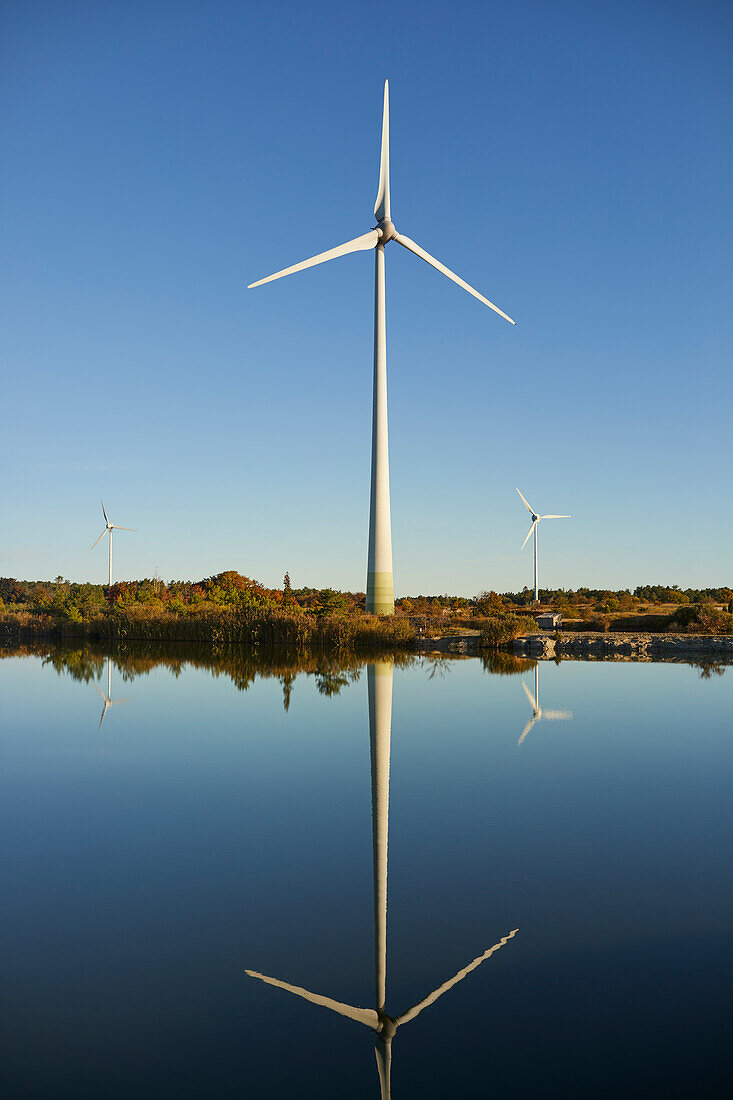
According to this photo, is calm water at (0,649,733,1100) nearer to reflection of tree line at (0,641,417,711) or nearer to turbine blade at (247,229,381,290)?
reflection of tree line at (0,641,417,711)

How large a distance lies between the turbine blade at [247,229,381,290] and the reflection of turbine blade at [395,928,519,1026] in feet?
85.8

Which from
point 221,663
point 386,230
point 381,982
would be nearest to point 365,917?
point 381,982

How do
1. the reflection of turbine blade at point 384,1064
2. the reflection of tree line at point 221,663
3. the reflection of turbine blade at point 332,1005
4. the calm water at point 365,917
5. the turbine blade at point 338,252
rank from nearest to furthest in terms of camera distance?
1. the reflection of turbine blade at point 384,1064
2. the calm water at point 365,917
3. the reflection of turbine blade at point 332,1005
4. the reflection of tree line at point 221,663
5. the turbine blade at point 338,252

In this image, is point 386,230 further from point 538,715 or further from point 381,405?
point 538,715

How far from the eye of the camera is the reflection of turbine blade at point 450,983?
418cm

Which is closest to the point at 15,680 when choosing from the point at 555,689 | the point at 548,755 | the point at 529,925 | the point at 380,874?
the point at 555,689

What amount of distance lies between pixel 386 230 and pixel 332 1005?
1362 inches

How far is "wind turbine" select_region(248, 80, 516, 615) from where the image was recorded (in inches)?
1307

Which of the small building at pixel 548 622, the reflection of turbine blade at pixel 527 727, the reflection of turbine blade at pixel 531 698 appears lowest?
the reflection of turbine blade at pixel 527 727

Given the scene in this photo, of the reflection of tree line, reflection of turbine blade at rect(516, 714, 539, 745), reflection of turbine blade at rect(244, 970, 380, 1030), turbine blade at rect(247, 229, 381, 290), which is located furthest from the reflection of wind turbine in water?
turbine blade at rect(247, 229, 381, 290)

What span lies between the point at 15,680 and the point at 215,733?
480 inches

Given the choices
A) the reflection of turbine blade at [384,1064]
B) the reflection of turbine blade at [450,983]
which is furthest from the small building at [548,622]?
the reflection of turbine blade at [384,1064]

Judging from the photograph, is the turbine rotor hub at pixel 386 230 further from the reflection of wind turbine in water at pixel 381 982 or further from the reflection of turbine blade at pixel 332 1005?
the reflection of turbine blade at pixel 332 1005

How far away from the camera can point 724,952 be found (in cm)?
495
